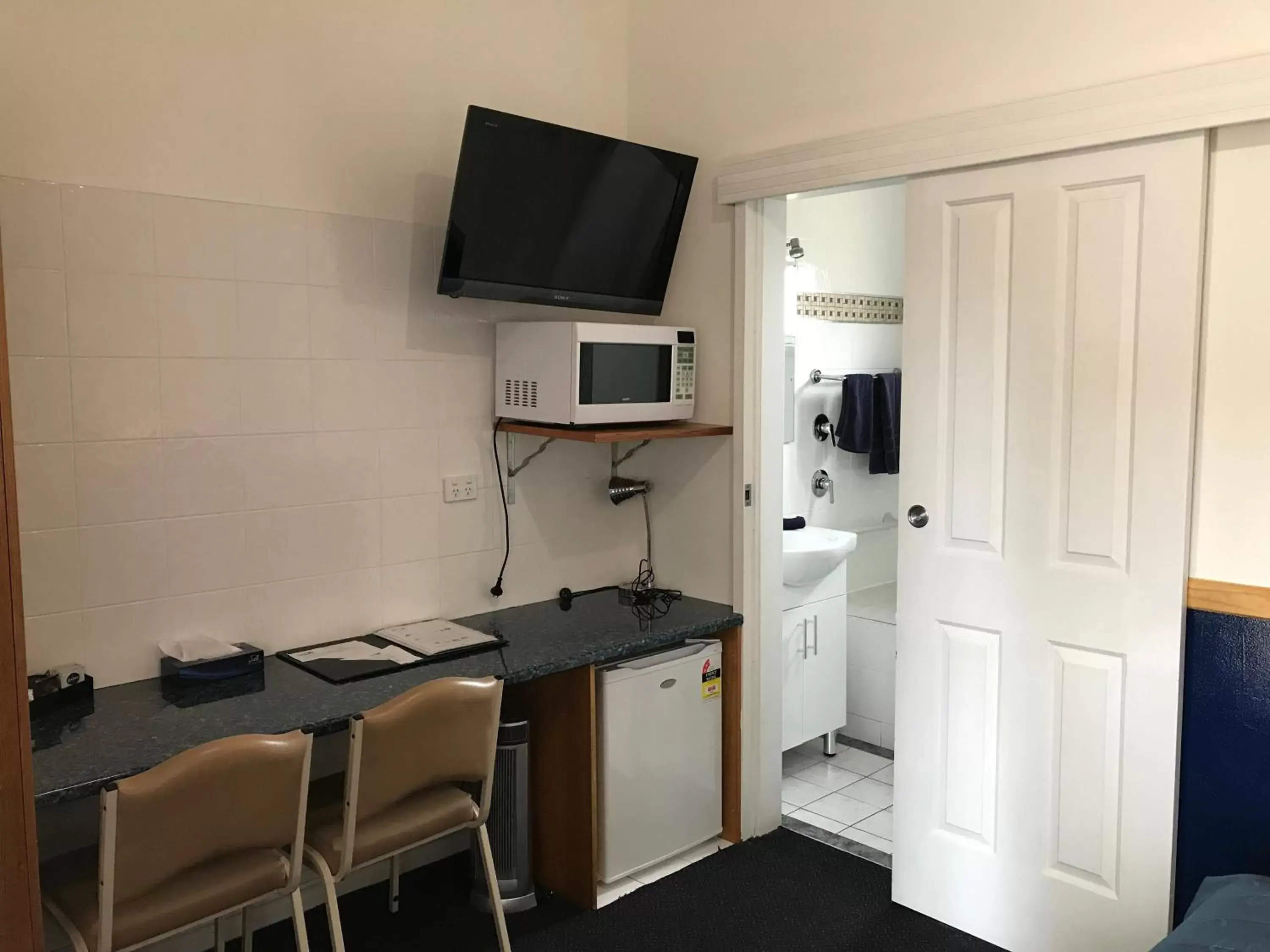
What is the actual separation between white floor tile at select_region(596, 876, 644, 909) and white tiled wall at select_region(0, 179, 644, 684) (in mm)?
895

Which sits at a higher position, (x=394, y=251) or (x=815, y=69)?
(x=815, y=69)

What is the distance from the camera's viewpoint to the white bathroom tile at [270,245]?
2.53 m

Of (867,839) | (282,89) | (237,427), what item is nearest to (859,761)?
(867,839)

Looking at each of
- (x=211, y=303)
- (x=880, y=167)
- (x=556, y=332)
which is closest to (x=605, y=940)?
(x=556, y=332)

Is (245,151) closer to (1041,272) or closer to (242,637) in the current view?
(242,637)

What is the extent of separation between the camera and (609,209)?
9.90ft

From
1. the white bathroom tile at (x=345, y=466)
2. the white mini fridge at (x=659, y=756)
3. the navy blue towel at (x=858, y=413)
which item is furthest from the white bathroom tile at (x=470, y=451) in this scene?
the navy blue towel at (x=858, y=413)

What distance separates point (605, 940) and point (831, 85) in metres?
2.41

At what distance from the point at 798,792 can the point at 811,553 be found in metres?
0.87

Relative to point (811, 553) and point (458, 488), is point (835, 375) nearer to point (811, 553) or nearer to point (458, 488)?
point (811, 553)

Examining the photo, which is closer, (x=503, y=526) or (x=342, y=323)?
(x=342, y=323)

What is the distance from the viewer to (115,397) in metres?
2.35

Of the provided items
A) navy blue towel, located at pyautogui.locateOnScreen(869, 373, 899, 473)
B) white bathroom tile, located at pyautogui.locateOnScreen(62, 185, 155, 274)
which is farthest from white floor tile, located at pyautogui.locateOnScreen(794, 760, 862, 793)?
white bathroom tile, located at pyautogui.locateOnScreen(62, 185, 155, 274)

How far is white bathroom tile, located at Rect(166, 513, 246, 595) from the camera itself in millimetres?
2471
